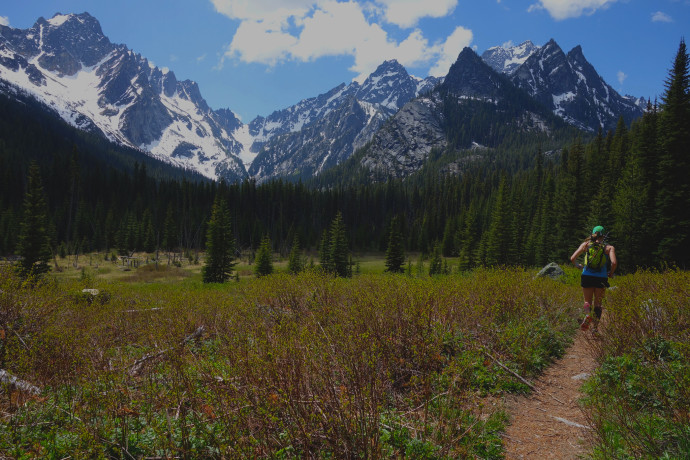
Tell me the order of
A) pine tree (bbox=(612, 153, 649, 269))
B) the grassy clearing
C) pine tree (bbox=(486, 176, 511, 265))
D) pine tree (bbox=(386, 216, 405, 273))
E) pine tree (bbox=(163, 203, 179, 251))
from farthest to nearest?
pine tree (bbox=(163, 203, 179, 251))
pine tree (bbox=(486, 176, 511, 265))
pine tree (bbox=(386, 216, 405, 273))
pine tree (bbox=(612, 153, 649, 269))
the grassy clearing

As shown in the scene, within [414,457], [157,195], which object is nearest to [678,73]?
[414,457]

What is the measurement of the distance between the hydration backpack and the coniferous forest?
5.98 meters

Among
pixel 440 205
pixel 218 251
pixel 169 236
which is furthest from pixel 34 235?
pixel 440 205

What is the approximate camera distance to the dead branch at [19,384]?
14.3 feet

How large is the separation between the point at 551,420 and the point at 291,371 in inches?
148

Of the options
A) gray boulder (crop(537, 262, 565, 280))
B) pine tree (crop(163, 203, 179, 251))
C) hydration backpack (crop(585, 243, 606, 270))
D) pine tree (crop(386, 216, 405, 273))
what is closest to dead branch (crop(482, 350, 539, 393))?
hydration backpack (crop(585, 243, 606, 270))

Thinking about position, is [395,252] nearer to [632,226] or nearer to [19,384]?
[632,226]

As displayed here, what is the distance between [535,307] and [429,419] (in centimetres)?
493

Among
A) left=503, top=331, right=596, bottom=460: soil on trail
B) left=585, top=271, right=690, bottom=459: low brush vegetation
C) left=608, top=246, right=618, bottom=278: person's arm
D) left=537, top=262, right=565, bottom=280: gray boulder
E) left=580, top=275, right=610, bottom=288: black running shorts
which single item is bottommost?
left=503, top=331, right=596, bottom=460: soil on trail

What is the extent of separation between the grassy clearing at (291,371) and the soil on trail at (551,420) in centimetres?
24

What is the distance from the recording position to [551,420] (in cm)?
435

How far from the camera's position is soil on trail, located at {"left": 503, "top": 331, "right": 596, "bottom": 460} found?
369 centimetres

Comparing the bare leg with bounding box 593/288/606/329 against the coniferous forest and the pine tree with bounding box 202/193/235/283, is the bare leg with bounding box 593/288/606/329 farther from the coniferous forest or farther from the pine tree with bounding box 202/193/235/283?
the pine tree with bounding box 202/193/235/283

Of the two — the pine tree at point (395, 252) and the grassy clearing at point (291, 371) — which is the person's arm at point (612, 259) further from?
the pine tree at point (395, 252)
